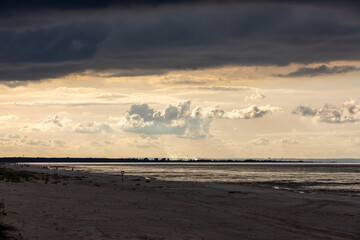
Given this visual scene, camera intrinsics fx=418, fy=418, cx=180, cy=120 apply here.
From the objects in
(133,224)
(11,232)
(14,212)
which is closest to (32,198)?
(14,212)

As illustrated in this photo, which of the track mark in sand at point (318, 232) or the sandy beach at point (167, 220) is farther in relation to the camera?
the track mark in sand at point (318, 232)

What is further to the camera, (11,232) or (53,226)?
(53,226)

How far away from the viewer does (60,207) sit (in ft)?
88.9

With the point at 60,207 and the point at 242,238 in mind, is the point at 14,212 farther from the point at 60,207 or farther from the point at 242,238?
the point at 242,238

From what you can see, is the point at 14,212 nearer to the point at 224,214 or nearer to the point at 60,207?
the point at 60,207

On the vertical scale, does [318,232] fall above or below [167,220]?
below

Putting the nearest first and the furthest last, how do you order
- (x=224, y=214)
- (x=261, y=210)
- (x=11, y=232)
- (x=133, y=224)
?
(x=11, y=232), (x=133, y=224), (x=224, y=214), (x=261, y=210)

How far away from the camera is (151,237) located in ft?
64.6

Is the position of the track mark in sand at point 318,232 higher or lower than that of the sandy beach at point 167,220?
lower

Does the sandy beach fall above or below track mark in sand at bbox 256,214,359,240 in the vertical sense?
above

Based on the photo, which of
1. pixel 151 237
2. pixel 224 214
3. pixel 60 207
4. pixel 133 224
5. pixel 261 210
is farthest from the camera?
pixel 261 210

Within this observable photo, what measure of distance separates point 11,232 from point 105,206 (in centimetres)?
1241

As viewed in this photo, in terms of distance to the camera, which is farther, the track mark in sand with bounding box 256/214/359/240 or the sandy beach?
the track mark in sand with bounding box 256/214/359/240

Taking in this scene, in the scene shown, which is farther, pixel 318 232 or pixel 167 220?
pixel 167 220
